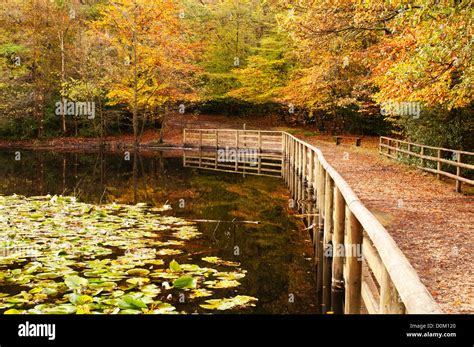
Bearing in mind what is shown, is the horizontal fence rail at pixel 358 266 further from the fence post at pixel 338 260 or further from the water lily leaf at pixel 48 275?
the water lily leaf at pixel 48 275

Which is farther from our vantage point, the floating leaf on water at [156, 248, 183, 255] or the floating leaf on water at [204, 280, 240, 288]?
the floating leaf on water at [156, 248, 183, 255]

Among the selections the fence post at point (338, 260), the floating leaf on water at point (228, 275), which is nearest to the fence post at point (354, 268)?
the fence post at point (338, 260)

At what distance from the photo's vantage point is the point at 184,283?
7.28 m

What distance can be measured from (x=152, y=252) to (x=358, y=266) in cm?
402

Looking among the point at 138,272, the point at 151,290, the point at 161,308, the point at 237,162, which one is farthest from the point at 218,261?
the point at 237,162

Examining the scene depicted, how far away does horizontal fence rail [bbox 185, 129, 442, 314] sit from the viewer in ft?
12.6

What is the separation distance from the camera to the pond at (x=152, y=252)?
267 inches

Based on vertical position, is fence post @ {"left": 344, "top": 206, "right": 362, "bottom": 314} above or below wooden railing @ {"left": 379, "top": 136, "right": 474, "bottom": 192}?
below

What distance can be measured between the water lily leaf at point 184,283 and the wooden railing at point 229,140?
2573cm

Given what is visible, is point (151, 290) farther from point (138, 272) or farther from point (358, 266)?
point (358, 266)

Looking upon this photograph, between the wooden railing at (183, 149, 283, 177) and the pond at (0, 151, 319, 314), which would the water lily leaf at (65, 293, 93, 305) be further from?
the wooden railing at (183, 149, 283, 177)

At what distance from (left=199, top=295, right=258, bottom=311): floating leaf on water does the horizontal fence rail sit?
119 centimetres

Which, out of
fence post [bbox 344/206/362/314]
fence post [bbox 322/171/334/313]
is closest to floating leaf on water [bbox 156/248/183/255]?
fence post [bbox 322/171/334/313]
